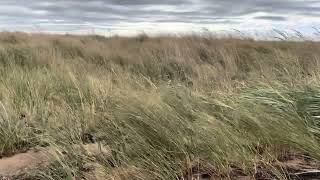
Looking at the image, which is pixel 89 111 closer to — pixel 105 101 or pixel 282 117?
pixel 105 101

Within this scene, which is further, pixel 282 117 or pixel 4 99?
pixel 4 99

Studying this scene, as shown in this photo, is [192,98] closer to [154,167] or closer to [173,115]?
[173,115]

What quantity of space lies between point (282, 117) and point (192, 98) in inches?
55.0

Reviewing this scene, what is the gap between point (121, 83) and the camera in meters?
7.86

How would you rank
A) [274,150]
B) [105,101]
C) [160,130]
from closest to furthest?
[274,150] → [160,130] → [105,101]

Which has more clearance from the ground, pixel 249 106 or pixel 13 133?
pixel 249 106

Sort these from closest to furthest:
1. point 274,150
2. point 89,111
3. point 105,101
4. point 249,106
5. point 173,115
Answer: point 274,150
point 173,115
point 249,106
point 89,111
point 105,101

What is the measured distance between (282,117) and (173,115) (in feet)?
3.00

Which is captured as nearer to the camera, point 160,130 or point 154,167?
point 154,167

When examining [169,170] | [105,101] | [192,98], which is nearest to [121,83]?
[105,101]

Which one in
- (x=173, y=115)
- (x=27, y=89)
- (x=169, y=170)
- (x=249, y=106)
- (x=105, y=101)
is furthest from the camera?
(x=27, y=89)

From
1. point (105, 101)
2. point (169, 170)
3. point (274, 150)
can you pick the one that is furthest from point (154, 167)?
point (105, 101)

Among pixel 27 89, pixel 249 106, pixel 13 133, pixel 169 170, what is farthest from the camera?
pixel 27 89

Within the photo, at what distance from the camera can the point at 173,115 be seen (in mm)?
4512
